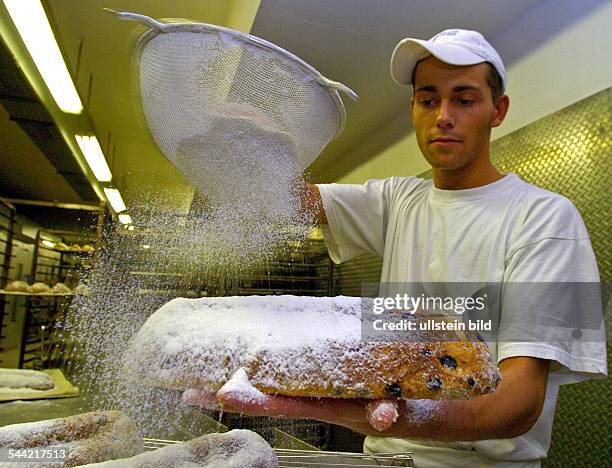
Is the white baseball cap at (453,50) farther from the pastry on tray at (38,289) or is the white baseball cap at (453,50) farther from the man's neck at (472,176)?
the pastry on tray at (38,289)

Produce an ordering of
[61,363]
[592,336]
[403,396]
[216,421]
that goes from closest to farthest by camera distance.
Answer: [403,396] < [592,336] < [216,421] < [61,363]

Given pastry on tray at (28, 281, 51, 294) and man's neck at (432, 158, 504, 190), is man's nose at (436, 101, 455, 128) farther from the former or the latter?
pastry on tray at (28, 281, 51, 294)

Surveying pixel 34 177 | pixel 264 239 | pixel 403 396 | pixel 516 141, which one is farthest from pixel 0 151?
pixel 403 396

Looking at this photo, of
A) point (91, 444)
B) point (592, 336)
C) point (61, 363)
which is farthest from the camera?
point (61, 363)

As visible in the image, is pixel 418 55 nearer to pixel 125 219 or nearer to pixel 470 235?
pixel 470 235

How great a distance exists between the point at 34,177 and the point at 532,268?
487 cm

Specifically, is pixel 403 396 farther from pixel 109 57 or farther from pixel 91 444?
pixel 109 57

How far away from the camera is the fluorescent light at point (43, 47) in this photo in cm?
128

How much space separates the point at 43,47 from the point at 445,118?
4.58 feet

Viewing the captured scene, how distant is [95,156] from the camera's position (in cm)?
246

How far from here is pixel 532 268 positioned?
0.75 m

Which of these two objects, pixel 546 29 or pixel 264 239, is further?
pixel 546 29

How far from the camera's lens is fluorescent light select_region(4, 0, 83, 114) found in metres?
1.28

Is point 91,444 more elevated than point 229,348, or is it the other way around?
point 229,348
